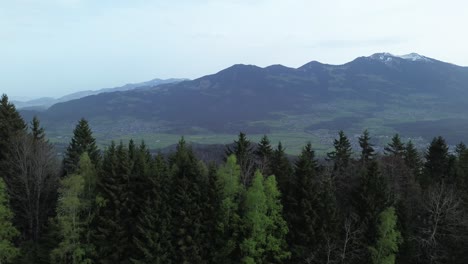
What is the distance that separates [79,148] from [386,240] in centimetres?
3711

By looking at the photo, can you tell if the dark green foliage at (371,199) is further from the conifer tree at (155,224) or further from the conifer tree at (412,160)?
the conifer tree at (412,160)

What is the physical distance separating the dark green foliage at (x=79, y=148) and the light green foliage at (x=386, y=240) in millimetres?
32816

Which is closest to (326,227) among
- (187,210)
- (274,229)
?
(274,229)

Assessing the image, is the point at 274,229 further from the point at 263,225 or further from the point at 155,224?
the point at 155,224

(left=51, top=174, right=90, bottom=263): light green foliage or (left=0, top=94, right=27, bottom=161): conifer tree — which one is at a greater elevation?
(left=0, top=94, right=27, bottom=161): conifer tree

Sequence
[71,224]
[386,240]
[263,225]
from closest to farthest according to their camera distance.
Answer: [386,240] → [263,225] → [71,224]

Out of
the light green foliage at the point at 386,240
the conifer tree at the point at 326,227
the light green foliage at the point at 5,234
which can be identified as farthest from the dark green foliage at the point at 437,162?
the light green foliage at the point at 5,234

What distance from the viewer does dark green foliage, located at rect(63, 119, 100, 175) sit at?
52.6 metres

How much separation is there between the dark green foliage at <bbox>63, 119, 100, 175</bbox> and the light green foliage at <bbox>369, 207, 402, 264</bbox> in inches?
1292

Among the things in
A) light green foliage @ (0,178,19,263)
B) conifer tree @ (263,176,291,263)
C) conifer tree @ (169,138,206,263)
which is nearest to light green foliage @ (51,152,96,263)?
light green foliage @ (0,178,19,263)

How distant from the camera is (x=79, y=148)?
176 feet

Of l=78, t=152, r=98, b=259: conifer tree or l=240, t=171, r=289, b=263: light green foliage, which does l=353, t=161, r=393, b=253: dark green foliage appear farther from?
l=78, t=152, r=98, b=259: conifer tree

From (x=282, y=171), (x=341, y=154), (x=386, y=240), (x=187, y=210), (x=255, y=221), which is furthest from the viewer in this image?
(x=341, y=154)

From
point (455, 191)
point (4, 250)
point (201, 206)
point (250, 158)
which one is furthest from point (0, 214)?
point (455, 191)
